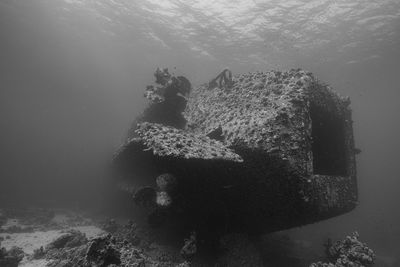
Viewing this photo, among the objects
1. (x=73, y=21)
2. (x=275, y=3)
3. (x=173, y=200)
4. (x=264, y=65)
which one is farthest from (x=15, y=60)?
(x=173, y=200)

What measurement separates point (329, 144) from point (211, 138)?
3.77m

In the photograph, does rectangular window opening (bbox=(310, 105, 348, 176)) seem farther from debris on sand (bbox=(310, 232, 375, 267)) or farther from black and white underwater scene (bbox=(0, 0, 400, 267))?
debris on sand (bbox=(310, 232, 375, 267))

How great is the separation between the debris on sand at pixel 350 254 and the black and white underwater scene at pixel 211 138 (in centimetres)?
4

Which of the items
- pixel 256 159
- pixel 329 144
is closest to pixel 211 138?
pixel 256 159

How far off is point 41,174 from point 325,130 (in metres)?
36.1

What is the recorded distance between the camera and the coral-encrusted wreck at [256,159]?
5535 mm

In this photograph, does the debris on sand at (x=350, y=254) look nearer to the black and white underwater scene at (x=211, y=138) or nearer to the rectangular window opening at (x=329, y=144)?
the black and white underwater scene at (x=211, y=138)

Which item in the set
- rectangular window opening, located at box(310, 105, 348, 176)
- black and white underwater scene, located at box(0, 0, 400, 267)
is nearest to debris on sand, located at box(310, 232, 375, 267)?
black and white underwater scene, located at box(0, 0, 400, 267)

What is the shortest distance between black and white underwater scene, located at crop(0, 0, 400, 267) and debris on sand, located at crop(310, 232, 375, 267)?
45 mm

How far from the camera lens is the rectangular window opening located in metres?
7.86

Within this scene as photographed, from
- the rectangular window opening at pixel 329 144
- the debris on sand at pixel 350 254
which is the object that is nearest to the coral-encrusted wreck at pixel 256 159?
the rectangular window opening at pixel 329 144

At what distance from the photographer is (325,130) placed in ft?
27.0

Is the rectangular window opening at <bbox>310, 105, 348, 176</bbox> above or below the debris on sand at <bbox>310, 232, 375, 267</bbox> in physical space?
above

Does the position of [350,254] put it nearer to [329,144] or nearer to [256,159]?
[329,144]
